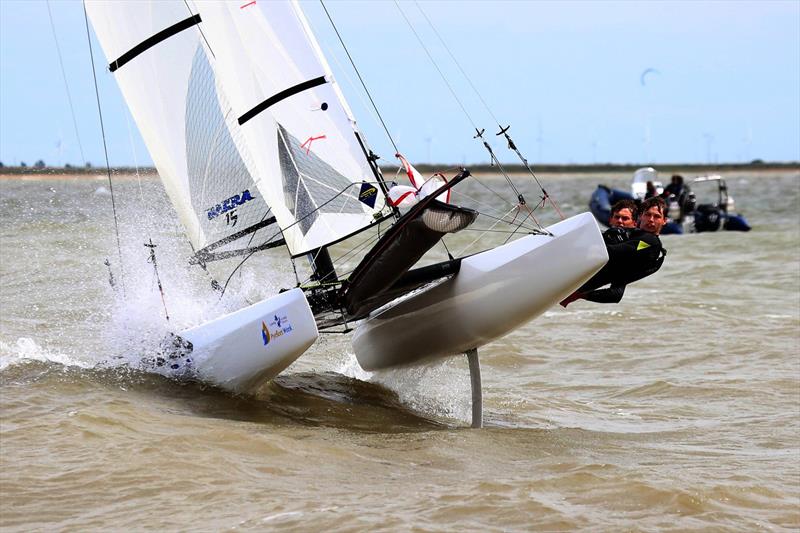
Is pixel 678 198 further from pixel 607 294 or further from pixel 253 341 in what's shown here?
pixel 253 341

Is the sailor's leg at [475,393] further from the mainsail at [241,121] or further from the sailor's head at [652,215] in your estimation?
the sailor's head at [652,215]

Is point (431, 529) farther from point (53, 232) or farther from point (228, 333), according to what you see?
point (53, 232)

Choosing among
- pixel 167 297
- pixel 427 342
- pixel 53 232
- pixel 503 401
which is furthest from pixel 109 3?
pixel 53 232

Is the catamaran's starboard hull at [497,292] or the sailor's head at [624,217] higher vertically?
the sailor's head at [624,217]

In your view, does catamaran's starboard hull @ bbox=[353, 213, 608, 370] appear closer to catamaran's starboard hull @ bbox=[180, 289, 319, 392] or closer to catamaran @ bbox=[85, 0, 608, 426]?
catamaran @ bbox=[85, 0, 608, 426]

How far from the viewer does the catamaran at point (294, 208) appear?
16.6 feet

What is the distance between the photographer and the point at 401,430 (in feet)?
16.9

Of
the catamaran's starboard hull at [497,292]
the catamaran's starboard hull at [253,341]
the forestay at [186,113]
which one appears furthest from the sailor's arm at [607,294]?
the forestay at [186,113]

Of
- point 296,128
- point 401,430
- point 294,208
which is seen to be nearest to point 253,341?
point 401,430

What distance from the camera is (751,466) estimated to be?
4520 millimetres

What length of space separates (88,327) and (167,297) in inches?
55.0

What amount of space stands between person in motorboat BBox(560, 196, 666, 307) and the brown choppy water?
69cm

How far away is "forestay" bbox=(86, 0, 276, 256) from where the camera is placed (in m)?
6.18

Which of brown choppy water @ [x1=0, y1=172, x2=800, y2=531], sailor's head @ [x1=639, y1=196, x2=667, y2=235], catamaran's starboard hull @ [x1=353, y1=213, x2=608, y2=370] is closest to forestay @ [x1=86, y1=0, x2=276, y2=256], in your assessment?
brown choppy water @ [x1=0, y1=172, x2=800, y2=531]
